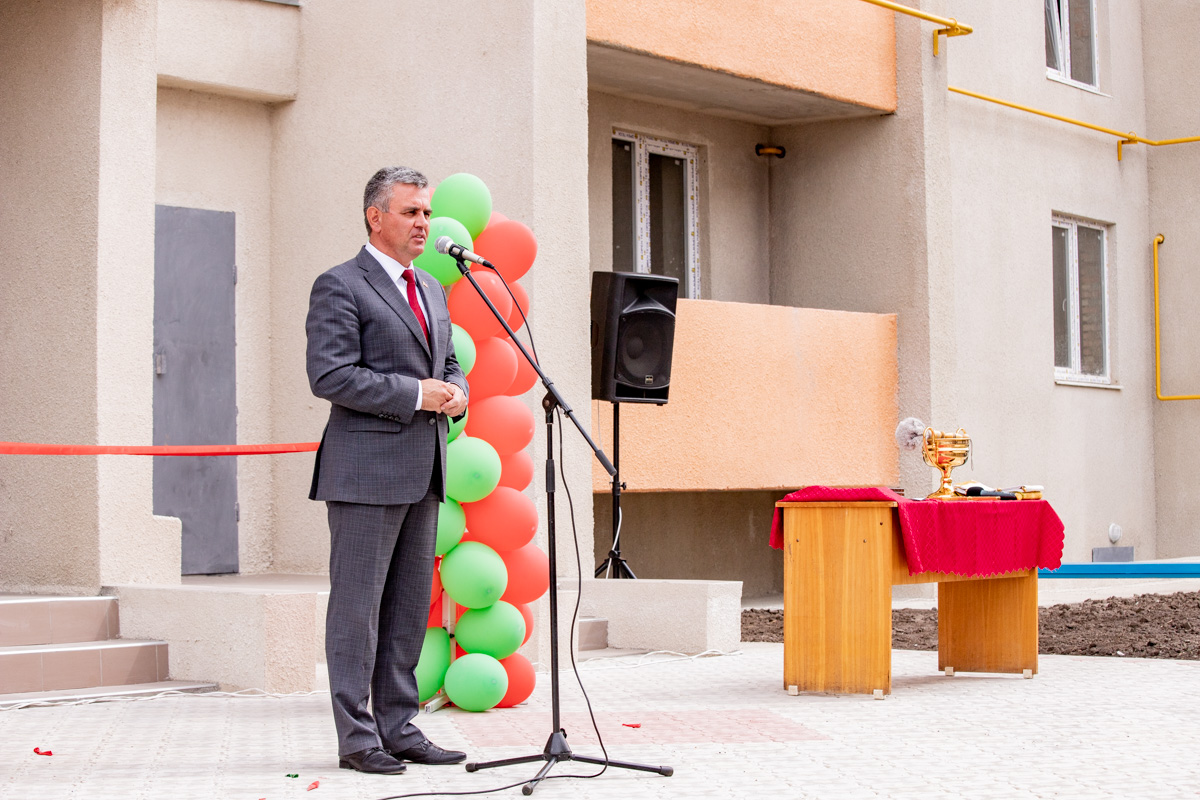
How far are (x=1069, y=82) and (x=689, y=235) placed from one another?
4.90 metres

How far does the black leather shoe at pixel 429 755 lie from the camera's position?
173 inches

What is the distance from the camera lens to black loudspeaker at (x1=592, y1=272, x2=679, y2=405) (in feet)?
27.7

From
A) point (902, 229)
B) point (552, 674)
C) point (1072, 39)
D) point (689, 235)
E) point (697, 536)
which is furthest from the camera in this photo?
point (1072, 39)

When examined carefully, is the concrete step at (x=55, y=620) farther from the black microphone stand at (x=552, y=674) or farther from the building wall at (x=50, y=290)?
the black microphone stand at (x=552, y=674)

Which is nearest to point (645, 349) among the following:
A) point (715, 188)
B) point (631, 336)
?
point (631, 336)

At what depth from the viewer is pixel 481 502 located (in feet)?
18.2

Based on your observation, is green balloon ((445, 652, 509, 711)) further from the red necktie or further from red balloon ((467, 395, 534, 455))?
the red necktie

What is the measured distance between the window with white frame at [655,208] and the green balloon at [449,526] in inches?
217

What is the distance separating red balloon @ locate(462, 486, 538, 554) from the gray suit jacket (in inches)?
42.7

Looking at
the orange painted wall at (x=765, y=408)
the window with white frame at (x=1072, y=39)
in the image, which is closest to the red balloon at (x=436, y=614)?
the orange painted wall at (x=765, y=408)

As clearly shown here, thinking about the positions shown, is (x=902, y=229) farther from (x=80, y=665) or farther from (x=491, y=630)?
(x=80, y=665)

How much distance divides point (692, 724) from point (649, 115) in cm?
667

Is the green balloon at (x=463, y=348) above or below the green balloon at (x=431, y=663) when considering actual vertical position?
above

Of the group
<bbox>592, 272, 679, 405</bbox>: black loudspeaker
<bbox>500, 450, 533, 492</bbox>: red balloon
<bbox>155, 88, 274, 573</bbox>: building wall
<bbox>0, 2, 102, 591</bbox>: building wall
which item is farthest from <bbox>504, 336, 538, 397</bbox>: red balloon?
<bbox>155, 88, 274, 573</bbox>: building wall
